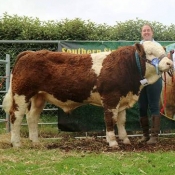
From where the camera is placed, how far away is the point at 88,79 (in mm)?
7234

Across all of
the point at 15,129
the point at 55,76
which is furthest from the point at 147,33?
the point at 15,129

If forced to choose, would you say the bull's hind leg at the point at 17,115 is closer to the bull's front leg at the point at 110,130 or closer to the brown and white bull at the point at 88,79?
the brown and white bull at the point at 88,79

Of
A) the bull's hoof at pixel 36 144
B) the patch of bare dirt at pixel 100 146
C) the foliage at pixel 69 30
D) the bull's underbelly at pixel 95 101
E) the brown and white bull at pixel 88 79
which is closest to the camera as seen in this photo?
the patch of bare dirt at pixel 100 146

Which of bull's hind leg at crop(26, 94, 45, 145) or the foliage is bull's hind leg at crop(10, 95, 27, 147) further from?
the foliage

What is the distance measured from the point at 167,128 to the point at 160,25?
3359mm

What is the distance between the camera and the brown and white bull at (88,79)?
7134mm

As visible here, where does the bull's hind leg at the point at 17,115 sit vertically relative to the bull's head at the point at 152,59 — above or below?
below

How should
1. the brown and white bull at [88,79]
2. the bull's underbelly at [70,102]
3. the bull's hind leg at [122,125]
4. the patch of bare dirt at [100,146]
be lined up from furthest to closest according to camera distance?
1. the bull's hind leg at [122,125]
2. the bull's underbelly at [70,102]
3. the brown and white bull at [88,79]
4. the patch of bare dirt at [100,146]

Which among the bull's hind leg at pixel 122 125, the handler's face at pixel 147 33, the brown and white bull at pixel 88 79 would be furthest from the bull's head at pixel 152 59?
the bull's hind leg at pixel 122 125

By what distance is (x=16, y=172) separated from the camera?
5324mm

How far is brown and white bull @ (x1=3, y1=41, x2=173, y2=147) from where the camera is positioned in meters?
7.13

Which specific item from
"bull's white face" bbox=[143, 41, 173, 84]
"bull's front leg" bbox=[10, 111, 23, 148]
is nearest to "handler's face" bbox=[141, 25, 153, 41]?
"bull's white face" bbox=[143, 41, 173, 84]

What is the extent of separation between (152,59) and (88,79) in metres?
1.18

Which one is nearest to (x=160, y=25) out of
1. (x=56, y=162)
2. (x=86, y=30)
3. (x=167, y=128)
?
(x=86, y=30)
